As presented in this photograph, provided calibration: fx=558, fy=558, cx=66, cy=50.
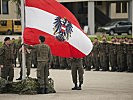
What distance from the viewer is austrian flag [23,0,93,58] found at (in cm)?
1708

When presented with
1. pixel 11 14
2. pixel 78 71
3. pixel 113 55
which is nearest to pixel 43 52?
pixel 78 71

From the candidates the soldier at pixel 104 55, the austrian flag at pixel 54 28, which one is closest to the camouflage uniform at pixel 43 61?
the austrian flag at pixel 54 28

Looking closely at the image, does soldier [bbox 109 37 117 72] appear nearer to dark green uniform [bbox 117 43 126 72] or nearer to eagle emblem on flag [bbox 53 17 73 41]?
dark green uniform [bbox 117 43 126 72]

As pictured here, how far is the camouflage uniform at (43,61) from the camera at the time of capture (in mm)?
16844

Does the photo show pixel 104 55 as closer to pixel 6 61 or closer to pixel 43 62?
pixel 6 61

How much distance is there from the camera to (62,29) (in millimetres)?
17250

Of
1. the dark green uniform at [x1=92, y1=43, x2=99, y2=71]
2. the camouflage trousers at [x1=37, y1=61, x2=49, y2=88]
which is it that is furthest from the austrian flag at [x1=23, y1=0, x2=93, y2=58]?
the dark green uniform at [x1=92, y1=43, x2=99, y2=71]

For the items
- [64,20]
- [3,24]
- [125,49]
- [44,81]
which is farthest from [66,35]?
[3,24]

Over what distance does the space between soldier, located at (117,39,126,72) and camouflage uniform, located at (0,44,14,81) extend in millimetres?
8922

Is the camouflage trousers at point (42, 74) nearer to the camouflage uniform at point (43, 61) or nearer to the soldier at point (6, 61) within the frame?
the camouflage uniform at point (43, 61)

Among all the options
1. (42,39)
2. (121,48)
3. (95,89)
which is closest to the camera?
(42,39)

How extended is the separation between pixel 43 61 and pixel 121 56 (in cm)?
1004


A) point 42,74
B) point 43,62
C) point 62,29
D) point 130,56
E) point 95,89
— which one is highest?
point 62,29

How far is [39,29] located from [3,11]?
181ft
